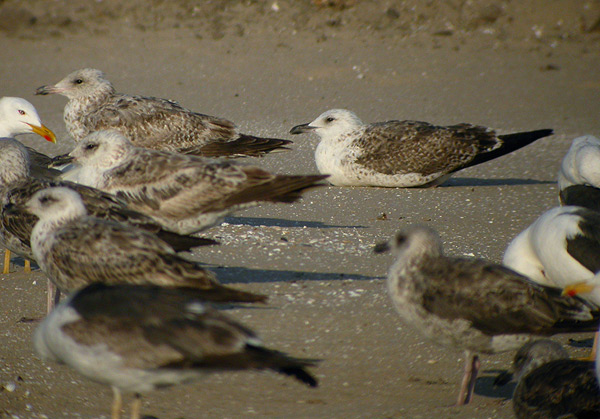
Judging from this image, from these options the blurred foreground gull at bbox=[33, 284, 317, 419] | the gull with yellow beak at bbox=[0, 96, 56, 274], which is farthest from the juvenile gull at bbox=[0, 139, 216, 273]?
the gull with yellow beak at bbox=[0, 96, 56, 274]

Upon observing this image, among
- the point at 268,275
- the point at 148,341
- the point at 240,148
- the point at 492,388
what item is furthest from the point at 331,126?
the point at 148,341

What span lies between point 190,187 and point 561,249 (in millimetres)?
2693

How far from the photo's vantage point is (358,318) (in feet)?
19.9

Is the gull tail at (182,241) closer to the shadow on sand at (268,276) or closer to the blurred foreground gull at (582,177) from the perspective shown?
the shadow on sand at (268,276)

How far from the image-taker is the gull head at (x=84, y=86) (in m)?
9.57

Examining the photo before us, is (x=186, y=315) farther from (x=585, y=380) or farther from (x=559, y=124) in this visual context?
(x=559, y=124)

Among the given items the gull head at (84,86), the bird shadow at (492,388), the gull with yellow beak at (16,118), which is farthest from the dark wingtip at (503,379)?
the gull head at (84,86)

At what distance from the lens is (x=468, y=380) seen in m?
4.99

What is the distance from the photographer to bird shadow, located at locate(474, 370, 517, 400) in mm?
5324

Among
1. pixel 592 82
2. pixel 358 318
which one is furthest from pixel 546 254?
pixel 592 82

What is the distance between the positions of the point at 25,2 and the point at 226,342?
16.3m

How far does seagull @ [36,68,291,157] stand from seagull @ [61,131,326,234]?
2.30m

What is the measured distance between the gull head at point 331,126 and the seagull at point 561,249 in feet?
14.2

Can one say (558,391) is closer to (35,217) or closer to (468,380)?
(468,380)
